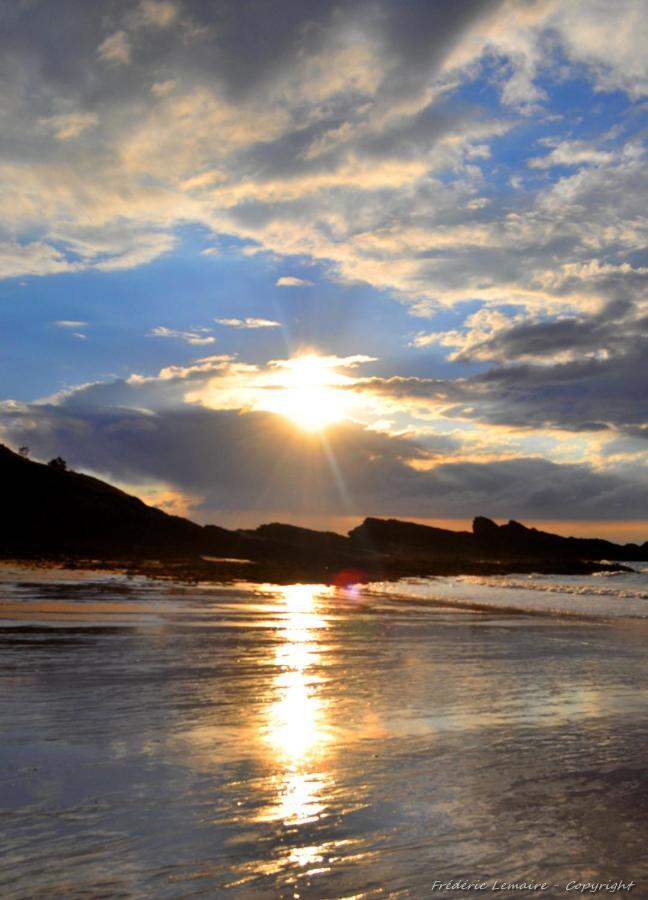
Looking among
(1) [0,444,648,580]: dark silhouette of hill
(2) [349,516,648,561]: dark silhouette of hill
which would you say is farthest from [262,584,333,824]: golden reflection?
(2) [349,516,648,561]: dark silhouette of hill

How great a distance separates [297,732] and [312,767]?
1.52m

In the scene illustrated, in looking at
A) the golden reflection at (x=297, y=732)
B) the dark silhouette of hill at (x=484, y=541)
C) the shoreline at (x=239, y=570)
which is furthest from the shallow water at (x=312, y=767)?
the dark silhouette of hill at (x=484, y=541)

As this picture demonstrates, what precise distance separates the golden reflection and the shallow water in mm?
43

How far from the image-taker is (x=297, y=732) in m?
9.39

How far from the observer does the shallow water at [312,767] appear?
550cm

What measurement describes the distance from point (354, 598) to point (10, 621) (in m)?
18.8

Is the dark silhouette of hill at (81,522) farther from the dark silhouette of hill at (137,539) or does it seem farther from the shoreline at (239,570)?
the shoreline at (239,570)

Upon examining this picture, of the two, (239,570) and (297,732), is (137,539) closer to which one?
(239,570)

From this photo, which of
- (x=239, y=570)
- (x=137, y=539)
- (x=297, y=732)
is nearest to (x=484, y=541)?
(x=137, y=539)

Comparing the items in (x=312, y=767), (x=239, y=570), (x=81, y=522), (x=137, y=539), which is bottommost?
(x=312, y=767)

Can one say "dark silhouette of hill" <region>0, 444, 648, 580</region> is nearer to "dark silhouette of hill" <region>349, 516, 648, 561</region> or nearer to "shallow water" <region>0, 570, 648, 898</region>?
"dark silhouette of hill" <region>349, 516, 648, 561</region>

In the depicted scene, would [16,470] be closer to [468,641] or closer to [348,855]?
[468,641]

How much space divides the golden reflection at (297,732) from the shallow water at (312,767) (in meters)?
0.04

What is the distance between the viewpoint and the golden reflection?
6.79 meters
